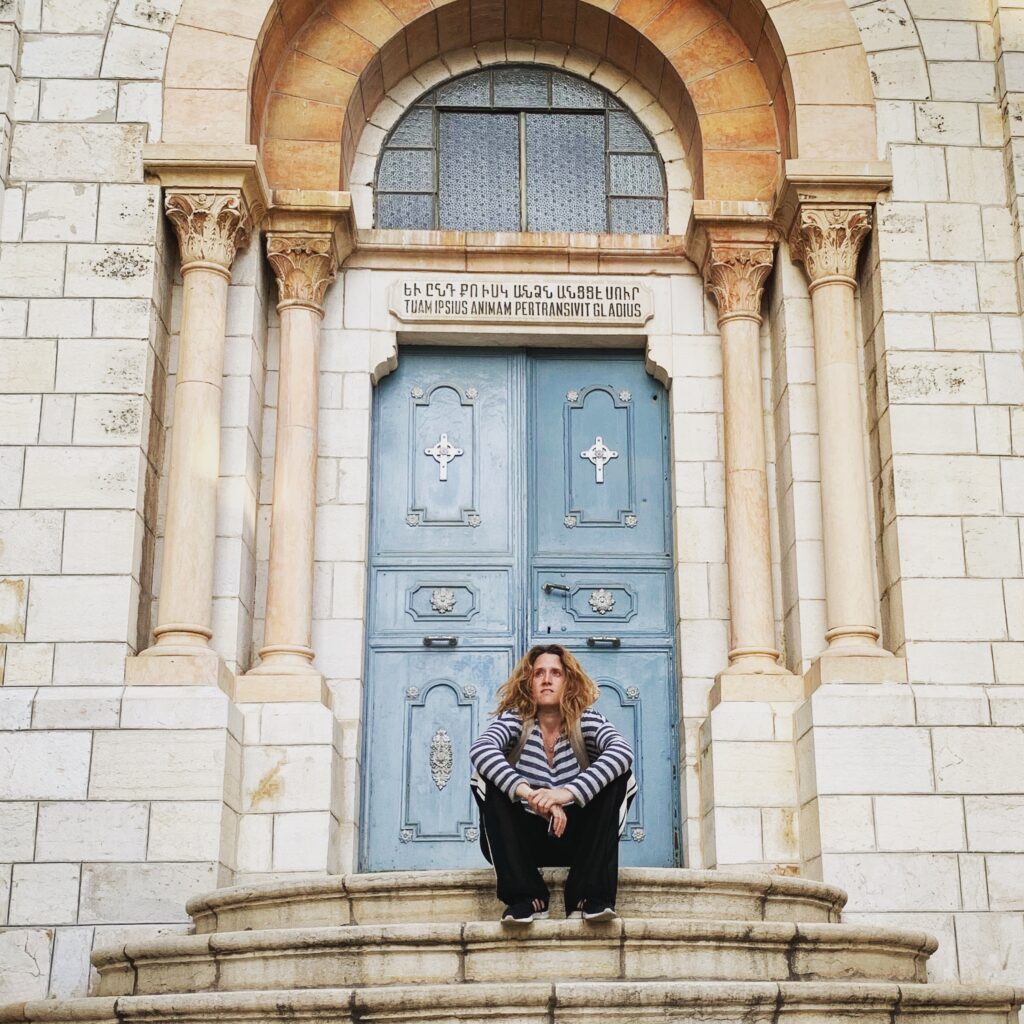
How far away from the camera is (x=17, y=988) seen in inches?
372

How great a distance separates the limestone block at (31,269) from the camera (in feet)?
36.2

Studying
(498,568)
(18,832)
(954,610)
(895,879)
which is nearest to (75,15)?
(498,568)

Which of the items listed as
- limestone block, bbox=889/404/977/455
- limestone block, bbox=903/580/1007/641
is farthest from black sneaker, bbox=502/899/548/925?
limestone block, bbox=889/404/977/455

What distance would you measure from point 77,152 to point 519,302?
11.5ft

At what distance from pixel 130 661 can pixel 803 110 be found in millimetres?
6392

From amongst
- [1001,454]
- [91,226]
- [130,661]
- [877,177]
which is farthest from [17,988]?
[877,177]

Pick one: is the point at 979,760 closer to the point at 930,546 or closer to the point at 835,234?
the point at 930,546

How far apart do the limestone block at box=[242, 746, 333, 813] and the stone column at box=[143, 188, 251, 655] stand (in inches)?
33.4

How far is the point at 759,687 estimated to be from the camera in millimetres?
10938

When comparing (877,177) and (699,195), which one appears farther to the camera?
(699,195)

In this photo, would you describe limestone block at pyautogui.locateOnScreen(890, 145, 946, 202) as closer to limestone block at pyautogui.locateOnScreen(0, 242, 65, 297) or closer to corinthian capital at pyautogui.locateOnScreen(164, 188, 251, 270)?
corinthian capital at pyautogui.locateOnScreen(164, 188, 251, 270)

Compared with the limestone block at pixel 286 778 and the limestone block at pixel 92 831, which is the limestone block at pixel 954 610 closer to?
the limestone block at pixel 286 778

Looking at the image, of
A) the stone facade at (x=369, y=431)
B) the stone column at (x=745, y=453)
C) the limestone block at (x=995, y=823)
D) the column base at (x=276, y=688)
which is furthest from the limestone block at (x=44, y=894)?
the limestone block at (x=995, y=823)

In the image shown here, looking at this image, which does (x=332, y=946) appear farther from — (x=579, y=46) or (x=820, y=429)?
(x=579, y=46)
